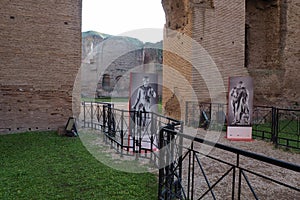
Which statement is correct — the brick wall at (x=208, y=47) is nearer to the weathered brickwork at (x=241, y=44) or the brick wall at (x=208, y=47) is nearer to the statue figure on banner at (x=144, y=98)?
the weathered brickwork at (x=241, y=44)

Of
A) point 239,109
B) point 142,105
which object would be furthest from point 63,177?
point 239,109

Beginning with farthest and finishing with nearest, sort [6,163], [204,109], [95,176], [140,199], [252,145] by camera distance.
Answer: [204,109]
[252,145]
[6,163]
[95,176]
[140,199]

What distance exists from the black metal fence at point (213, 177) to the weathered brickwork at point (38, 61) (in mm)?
4346

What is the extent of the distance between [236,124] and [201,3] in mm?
4388

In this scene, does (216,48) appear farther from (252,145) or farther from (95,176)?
(95,176)

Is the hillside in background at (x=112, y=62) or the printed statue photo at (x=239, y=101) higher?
the hillside in background at (x=112, y=62)

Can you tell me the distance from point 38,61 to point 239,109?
5.54 m

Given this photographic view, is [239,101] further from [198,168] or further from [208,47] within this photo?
[198,168]

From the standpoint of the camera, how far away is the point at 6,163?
13.2 feet

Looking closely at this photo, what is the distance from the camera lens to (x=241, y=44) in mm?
9312

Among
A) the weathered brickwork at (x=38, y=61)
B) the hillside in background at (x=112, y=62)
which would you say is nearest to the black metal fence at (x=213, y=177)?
the weathered brickwork at (x=38, y=61)

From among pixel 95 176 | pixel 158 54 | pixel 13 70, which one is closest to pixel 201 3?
pixel 13 70

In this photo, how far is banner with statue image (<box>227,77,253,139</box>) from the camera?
677 centimetres

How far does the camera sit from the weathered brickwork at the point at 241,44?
340 inches
